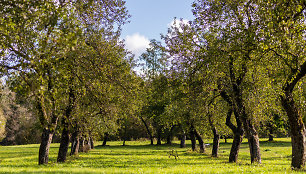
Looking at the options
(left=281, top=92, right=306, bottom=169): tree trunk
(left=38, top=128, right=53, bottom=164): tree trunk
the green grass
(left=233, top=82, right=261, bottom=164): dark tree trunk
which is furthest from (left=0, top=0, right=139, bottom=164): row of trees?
(left=281, top=92, right=306, bottom=169): tree trunk

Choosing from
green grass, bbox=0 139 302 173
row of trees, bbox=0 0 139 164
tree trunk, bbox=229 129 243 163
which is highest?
row of trees, bbox=0 0 139 164

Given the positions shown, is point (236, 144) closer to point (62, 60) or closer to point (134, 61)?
point (134, 61)

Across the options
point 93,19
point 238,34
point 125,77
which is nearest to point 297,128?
point 238,34

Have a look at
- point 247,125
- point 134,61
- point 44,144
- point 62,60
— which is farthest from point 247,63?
point 44,144

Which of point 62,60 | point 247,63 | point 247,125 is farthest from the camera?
point 247,125

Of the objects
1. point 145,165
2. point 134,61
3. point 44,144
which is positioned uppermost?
point 134,61

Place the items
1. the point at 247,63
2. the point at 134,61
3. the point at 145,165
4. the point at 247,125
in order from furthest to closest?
the point at 134,61, the point at 145,165, the point at 247,125, the point at 247,63

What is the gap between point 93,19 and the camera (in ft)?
61.1

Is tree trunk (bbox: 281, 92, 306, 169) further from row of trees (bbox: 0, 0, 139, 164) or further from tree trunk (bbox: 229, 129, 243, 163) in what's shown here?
row of trees (bbox: 0, 0, 139, 164)

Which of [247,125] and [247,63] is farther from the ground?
[247,63]

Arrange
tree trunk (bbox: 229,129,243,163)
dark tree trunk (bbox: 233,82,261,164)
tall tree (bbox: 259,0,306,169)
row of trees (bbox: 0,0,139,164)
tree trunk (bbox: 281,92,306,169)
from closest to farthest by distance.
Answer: row of trees (bbox: 0,0,139,164) → tall tree (bbox: 259,0,306,169) → tree trunk (bbox: 281,92,306,169) → dark tree trunk (bbox: 233,82,261,164) → tree trunk (bbox: 229,129,243,163)

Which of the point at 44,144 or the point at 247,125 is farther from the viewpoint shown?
the point at 247,125

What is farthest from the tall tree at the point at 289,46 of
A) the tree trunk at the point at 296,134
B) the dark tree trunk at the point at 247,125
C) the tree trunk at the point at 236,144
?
the tree trunk at the point at 236,144

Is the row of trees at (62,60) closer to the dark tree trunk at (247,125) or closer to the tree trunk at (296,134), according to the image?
the dark tree trunk at (247,125)
